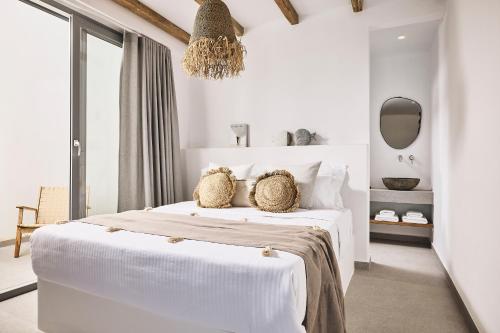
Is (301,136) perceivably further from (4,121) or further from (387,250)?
(4,121)

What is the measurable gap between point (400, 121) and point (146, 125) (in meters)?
3.29

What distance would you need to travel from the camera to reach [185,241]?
1.55 m

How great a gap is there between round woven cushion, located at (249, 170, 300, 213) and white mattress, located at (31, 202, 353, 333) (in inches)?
40.2

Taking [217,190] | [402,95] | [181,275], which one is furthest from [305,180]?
[402,95]

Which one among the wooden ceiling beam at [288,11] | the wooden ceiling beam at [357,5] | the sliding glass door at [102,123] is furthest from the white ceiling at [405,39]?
the sliding glass door at [102,123]

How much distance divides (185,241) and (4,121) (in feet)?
12.1

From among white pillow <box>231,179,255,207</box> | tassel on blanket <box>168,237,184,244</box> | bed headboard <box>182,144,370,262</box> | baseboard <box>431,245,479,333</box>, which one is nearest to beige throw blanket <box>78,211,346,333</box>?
tassel on blanket <box>168,237,184,244</box>

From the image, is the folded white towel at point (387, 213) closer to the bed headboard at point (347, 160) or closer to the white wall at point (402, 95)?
the white wall at point (402, 95)

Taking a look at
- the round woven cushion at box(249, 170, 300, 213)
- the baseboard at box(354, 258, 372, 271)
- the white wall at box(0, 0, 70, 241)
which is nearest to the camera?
the round woven cushion at box(249, 170, 300, 213)

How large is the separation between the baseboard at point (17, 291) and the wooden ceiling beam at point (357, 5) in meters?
3.93

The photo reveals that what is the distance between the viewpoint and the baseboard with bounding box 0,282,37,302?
2279mm

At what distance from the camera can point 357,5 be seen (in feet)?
9.93

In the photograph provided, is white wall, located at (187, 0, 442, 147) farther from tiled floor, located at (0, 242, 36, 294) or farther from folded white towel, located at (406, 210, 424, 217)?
tiled floor, located at (0, 242, 36, 294)

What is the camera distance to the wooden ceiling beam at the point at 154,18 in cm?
298
